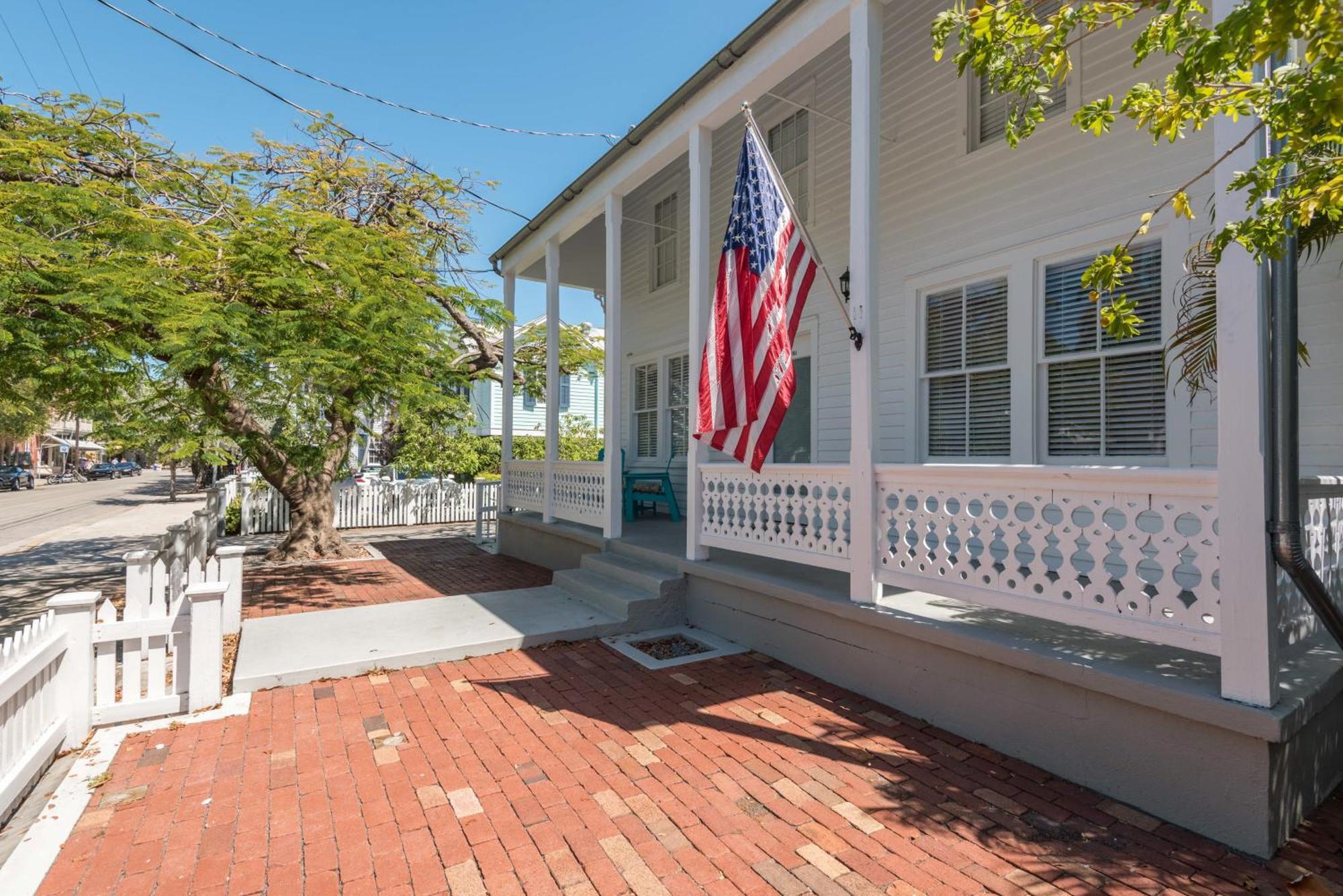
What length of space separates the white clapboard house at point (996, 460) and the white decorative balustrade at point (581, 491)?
47mm

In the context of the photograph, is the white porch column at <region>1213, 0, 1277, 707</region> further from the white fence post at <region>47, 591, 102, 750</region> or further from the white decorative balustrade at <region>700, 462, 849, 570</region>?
the white fence post at <region>47, 591, 102, 750</region>

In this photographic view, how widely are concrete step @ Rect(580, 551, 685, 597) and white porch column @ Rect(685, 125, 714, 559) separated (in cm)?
30

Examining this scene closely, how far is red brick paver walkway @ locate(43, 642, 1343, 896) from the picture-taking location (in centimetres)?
253

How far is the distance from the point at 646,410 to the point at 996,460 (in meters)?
5.93

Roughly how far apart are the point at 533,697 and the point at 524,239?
7374 millimetres

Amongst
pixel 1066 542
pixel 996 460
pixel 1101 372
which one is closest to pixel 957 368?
pixel 996 460

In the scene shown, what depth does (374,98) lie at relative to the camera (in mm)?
11398

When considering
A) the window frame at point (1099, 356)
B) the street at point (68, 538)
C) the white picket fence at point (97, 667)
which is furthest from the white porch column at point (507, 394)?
the window frame at point (1099, 356)

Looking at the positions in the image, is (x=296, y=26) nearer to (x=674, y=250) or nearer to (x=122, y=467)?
(x=674, y=250)

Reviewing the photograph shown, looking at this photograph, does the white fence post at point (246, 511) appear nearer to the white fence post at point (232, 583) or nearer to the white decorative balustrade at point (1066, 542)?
the white fence post at point (232, 583)

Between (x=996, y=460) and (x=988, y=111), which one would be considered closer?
(x=996, y=460)

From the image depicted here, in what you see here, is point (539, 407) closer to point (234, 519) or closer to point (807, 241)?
point (234, 519)

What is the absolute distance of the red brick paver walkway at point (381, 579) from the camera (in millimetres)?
7418

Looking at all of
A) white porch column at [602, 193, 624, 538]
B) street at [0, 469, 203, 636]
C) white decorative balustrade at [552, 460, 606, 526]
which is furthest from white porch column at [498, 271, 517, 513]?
street at [0, 469, 203, 636]
